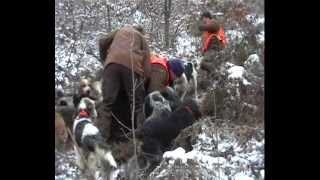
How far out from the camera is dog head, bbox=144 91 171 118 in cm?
653

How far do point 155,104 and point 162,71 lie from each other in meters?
0.34

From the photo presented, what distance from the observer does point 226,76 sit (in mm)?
6652

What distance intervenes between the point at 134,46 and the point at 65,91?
766 millimetres

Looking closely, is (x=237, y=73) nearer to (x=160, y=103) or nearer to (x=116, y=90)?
(x=160, y=103)

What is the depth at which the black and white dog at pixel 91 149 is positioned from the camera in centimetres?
644

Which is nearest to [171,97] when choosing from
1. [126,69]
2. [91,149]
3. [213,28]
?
[126,69]

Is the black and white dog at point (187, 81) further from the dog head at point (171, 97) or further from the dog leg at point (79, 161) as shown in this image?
the dog leg at point (79, 161)

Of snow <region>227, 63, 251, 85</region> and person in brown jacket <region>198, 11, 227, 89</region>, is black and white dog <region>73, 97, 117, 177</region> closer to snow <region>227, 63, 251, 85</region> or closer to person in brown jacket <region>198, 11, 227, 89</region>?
person in brown jacket <region>198, 11, 227, 89</region>

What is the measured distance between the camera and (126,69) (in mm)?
6625

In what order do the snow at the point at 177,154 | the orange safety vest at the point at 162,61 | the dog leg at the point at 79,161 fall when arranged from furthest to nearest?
the orange safety vest at the point at 162,61
the dog leg at the point at 79,161
the snow at the point at 177,154

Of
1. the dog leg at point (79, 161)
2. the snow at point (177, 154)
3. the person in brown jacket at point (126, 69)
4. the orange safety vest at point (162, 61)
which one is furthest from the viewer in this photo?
the orange safety vest at point (162, 61)

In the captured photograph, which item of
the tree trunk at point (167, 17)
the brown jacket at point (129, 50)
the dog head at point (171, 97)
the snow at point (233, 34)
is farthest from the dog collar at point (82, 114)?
the snow at point (233, 34)
